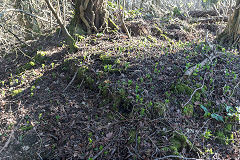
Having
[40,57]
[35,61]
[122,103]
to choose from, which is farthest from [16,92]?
[122,103]

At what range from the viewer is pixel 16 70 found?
532cm

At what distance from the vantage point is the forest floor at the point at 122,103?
10.3 ft

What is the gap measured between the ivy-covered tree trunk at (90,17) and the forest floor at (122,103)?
0.51m

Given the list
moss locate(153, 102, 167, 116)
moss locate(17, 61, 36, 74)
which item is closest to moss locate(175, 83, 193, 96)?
A: moss locate(153, 102, 167, 116)

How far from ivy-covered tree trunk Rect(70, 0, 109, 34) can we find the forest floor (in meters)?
0.51

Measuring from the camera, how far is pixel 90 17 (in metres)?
5.78

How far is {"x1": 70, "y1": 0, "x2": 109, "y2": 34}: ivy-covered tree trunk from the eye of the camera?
5641mm

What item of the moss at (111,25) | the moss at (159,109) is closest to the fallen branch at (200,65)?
the moss at (159,109)

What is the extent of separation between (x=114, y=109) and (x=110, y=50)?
1.91 meters

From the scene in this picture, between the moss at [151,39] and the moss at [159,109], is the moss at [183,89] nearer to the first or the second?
the moss at [159,109]

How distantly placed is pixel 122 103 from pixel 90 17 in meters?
3.45

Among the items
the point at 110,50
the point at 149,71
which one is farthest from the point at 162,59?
the point at 110,50

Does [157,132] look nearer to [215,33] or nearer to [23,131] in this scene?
[23,131]

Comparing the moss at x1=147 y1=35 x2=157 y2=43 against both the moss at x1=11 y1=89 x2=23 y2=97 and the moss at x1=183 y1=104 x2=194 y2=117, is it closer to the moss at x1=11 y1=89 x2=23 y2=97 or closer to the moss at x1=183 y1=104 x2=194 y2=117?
the moss at x1=183 y1=104 x2=194 y2=117
